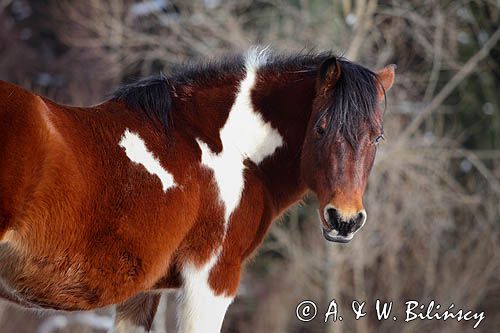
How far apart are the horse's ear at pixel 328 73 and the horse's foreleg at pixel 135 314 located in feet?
5.84

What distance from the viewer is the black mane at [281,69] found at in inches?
207

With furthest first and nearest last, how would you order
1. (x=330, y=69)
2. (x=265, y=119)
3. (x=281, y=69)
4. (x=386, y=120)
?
(x=386, y=120) < (x=281, y=69) < (x=265, y=119) < (x=330, y=69)

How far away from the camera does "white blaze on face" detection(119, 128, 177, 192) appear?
5074 mm

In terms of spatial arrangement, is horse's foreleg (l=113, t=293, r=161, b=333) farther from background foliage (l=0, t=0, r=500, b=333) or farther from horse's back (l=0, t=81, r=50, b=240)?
background foliage (l=0, t=0, r=500, b=333)

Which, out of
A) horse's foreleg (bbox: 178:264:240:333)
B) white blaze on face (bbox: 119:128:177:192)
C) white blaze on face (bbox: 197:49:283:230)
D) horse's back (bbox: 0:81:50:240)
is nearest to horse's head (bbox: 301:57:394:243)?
white blaze on face (bbox: 197:49:283:230)

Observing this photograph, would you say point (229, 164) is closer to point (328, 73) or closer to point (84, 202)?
point (328, 73)

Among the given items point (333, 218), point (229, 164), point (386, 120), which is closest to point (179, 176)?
point (229, 164)

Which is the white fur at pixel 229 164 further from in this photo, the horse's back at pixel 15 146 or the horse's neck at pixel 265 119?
the horse's back at pixel 15 146

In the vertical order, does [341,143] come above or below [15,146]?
below

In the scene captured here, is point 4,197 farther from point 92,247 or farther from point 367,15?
point 367,15

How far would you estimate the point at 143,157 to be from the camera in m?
5.10

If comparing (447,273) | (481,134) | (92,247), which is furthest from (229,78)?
(481,134)

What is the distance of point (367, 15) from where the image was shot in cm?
1680

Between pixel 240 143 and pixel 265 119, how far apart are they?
26cm
